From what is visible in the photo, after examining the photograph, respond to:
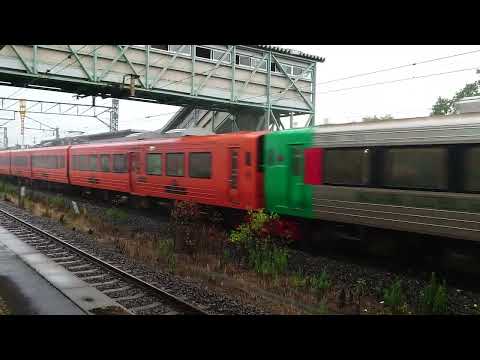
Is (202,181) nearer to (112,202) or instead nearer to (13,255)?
(13,255)

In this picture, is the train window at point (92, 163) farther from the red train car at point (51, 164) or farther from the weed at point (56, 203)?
the red train car at point (51, 164)

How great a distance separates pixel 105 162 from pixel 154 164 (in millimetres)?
4805

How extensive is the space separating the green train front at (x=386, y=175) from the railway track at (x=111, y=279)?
13.5 feet

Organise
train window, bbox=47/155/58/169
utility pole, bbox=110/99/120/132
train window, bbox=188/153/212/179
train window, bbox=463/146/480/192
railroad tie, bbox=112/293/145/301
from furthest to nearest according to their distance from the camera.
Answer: utility pole, bbox=110/99/120/132 < train window, bbox=47/155/58/169 < train window, bbox=188/153/212/179 < railroad tie, bbox=112/293/145/301 < train window, bbox=463/146/480/192

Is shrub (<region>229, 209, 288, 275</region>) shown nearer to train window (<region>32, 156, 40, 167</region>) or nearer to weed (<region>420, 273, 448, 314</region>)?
weed (<region>420, 273, 448, 314</region>)

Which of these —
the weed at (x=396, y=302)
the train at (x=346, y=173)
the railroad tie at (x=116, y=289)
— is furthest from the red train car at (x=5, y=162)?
the weed at (x=396, y=302)

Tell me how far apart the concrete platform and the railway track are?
0.76 feet

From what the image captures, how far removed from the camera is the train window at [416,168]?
7684mm

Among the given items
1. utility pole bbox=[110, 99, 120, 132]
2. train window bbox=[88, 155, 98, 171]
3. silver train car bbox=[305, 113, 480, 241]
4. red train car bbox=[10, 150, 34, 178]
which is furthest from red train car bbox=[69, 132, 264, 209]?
utility pole bbox=[110, 99, 120, 132]

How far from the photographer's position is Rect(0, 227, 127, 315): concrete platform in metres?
6.54

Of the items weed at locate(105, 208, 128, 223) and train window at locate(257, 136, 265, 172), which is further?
weed at locate(105, 208, 128, 223)

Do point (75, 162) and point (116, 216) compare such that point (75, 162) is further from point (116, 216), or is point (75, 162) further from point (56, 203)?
point (116, 216)

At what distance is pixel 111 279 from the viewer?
8.58 meters
